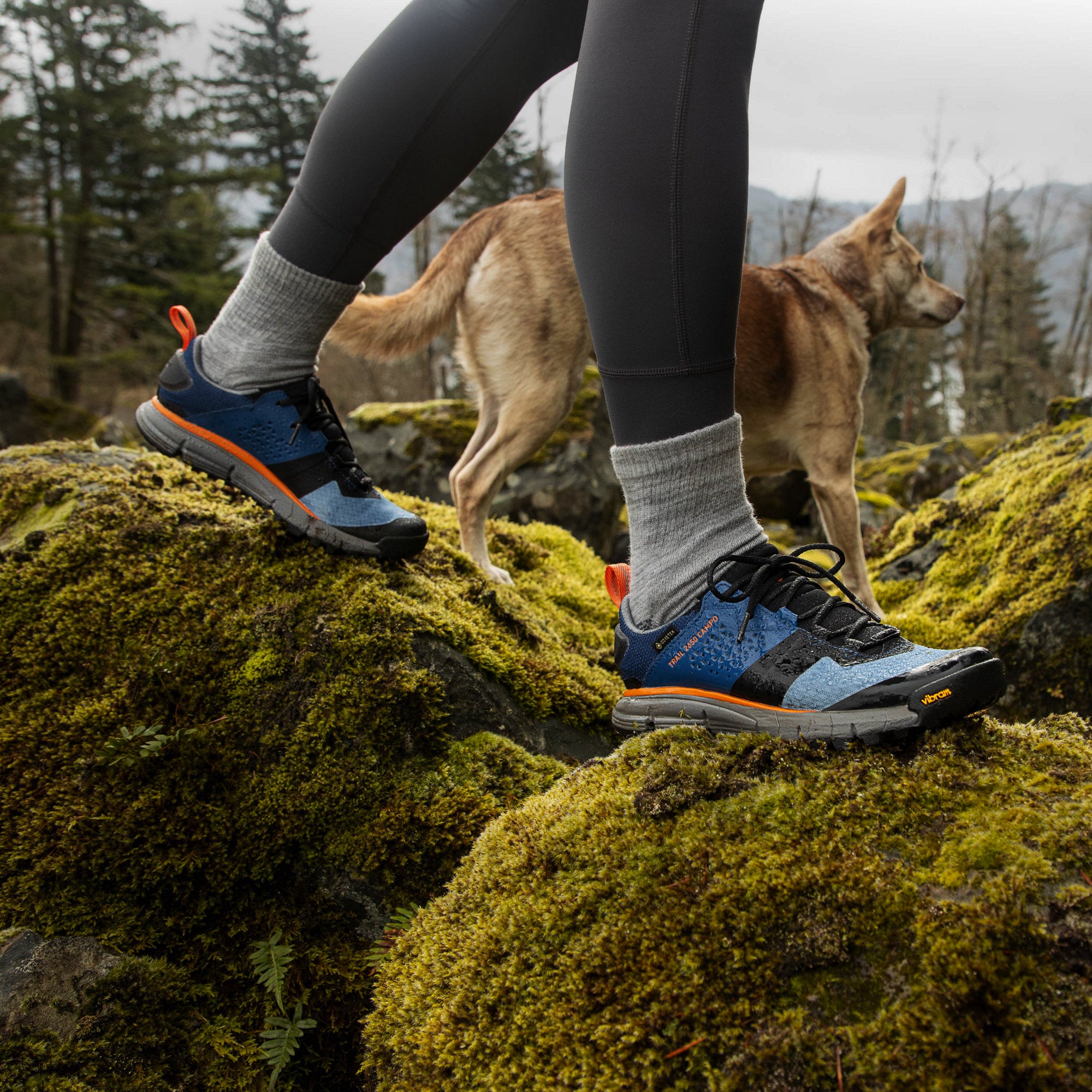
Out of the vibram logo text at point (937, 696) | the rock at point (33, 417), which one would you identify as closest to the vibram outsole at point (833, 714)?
the vibram logo text at point (937, 696)

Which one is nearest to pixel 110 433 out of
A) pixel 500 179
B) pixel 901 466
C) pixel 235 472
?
pixel 235 472

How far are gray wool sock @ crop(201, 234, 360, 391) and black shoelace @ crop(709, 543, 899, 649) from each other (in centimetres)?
111

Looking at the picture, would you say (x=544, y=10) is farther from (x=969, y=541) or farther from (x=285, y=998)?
(x=969, y=541)

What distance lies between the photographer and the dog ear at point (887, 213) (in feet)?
14.7

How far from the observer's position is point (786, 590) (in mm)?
1271

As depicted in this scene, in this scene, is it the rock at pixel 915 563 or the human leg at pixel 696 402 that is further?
the rock at pixel 915 563

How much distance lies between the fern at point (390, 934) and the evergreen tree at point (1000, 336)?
82.3 feet

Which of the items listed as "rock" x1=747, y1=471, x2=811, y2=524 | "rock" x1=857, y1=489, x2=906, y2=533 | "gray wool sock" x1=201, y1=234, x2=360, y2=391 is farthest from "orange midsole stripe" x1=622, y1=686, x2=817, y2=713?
"rock" x1=747, y1=471, x2=811, y2=524

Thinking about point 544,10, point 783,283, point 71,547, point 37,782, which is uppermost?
point 544,10

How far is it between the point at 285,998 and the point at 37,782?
2.08ft

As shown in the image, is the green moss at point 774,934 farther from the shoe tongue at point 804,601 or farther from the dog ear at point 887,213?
the dog ear at point 887,213

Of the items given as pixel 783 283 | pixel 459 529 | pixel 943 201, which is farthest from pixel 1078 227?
pixel 459 529

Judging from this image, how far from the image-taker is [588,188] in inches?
47.5

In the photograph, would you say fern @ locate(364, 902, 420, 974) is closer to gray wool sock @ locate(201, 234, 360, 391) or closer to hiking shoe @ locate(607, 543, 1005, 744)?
hiking shoe @ locate(607, 543, 1005, 744)
